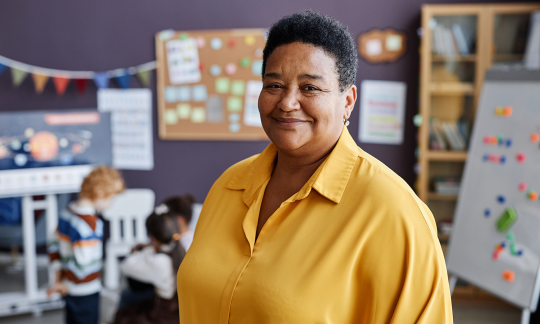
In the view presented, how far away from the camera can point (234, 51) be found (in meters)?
3.42

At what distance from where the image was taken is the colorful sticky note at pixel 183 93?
3.53m

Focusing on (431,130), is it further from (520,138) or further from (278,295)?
(278,295)

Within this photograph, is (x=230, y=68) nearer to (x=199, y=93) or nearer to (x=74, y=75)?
(x=199, y=93)

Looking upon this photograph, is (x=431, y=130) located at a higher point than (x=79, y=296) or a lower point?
higher

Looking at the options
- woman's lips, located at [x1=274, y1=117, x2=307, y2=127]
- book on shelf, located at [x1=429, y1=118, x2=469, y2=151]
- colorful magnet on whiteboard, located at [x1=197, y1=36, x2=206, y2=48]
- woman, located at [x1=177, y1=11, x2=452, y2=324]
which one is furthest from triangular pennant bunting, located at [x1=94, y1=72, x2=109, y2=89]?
woman's lips, located at [x1=274, y1=117, x2=307, y2=127]

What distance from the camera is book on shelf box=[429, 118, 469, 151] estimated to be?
9.98ft

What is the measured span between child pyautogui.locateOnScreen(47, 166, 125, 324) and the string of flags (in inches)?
60.2

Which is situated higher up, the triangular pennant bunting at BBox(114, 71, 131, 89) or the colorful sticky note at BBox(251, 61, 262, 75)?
the colorful sticky note at BBox(251, 61, 262, 75)

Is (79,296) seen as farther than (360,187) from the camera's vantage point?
Yes

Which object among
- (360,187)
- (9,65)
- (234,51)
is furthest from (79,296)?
(9,65)

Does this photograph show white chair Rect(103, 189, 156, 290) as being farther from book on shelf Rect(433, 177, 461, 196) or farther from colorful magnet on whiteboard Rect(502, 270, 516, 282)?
colorful magnet on whiteboard Rect(502, 270, 516, 282)

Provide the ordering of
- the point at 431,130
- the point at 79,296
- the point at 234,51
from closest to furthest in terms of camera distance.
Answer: the point at 79,296 < the point at 431,130 < the point at 234,51

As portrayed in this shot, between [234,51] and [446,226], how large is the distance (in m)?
2.14

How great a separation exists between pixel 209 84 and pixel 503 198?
2312 millimetres
